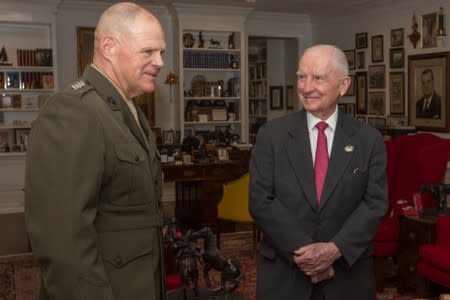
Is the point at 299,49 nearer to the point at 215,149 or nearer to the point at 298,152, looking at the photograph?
the point at 215,149

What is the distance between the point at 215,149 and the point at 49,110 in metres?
5.66

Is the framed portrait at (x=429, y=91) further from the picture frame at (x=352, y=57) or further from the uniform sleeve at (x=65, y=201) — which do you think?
the uniform sleeve at (x=65, y=201)

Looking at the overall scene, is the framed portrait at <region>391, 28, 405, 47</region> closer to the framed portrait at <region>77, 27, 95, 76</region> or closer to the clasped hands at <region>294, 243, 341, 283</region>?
the framed portrait at <region>77, 27, 95, 76</region>

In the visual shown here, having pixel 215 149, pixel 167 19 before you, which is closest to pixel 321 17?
pixel 167 19

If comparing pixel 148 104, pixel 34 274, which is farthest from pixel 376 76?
pixel 34 274

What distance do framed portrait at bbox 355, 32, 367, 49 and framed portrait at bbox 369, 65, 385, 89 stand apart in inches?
15.7

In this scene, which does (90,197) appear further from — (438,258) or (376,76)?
(376,76)

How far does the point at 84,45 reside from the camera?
28.0 feet

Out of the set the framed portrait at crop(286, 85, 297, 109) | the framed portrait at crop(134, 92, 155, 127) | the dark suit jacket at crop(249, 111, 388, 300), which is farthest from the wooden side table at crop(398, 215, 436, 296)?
the framed portrait at crop(286, 85, 297, 109)

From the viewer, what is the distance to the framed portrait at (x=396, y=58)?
312 inches

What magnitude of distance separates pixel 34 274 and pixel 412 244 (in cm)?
339

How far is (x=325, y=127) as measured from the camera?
241cm

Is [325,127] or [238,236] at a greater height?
[325,127]

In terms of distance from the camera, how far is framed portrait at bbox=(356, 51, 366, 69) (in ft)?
28.7
